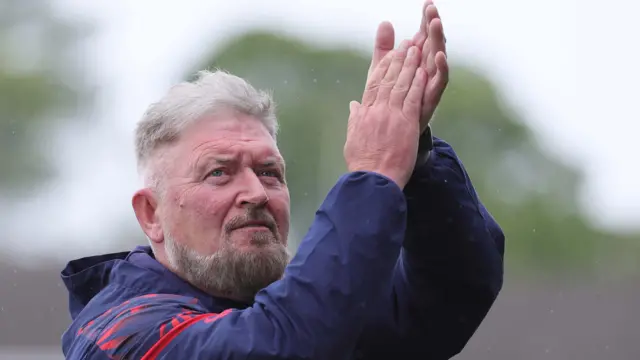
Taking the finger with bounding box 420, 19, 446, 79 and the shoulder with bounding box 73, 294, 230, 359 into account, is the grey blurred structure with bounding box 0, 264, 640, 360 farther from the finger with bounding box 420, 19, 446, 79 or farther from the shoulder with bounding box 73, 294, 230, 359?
the finger with bounding box 420, 19, 446, 79

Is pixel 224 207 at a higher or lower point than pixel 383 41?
lower

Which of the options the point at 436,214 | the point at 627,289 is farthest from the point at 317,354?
the point at 627,289

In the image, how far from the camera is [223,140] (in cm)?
302

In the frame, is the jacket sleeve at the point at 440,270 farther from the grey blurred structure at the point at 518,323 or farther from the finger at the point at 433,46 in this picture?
the grey blurred structure at the point at 518,323

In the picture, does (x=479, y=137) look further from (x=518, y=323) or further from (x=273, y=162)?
(x=273, y=162)

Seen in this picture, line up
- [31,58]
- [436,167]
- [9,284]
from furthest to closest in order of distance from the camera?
[31,58], [9,284], [436,167]

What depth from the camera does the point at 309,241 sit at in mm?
2531

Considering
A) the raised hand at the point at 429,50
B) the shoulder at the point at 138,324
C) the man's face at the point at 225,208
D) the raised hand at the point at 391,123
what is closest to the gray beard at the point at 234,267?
the man's face at the point at 225,208

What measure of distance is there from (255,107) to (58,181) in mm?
13466

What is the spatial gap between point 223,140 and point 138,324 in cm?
57

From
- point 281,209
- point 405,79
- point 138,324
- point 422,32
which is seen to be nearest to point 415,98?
point 405,79

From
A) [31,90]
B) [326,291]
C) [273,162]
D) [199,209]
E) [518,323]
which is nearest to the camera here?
[326,291]

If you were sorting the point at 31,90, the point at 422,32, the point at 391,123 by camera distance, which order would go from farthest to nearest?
the point at 31,90
the point at 422,32
the point at 391,123

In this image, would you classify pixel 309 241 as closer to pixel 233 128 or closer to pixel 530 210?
pixel 233 128
